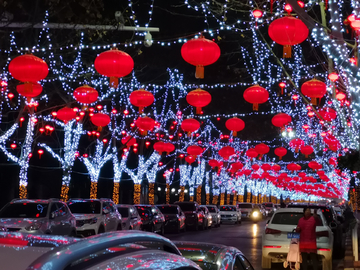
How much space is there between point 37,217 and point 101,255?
14.2 m

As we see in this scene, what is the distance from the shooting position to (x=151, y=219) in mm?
25172

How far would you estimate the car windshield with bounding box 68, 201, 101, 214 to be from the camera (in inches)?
797

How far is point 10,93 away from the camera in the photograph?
67.1 ft

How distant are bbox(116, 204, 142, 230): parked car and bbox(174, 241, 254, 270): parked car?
54.4ft

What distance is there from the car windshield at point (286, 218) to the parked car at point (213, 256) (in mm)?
8474

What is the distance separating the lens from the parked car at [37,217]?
1507cm

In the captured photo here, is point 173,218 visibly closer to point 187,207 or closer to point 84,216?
point 187,207

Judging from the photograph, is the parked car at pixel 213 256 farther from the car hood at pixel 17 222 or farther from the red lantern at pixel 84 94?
the car hood at pixel 17 222

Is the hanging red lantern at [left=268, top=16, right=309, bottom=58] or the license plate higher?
the hanging red lantern at [left=268, top=16, right=309, bottom=58]

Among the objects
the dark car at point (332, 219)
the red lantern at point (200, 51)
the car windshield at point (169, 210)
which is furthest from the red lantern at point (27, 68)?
the car windshield at point (169, 210)

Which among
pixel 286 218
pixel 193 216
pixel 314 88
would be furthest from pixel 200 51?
pixel 193 216

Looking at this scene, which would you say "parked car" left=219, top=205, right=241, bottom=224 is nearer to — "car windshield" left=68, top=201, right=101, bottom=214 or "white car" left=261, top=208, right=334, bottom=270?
"car windshield" left=68, top=201, right=101, bottom=214

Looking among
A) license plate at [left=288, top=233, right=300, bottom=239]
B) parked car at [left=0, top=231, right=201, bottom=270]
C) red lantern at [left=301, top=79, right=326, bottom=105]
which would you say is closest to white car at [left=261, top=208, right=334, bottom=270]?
license plate at [left=288, top=233, right=300, bottom=239]

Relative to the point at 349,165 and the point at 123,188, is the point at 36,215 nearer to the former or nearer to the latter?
the point at 349,165
